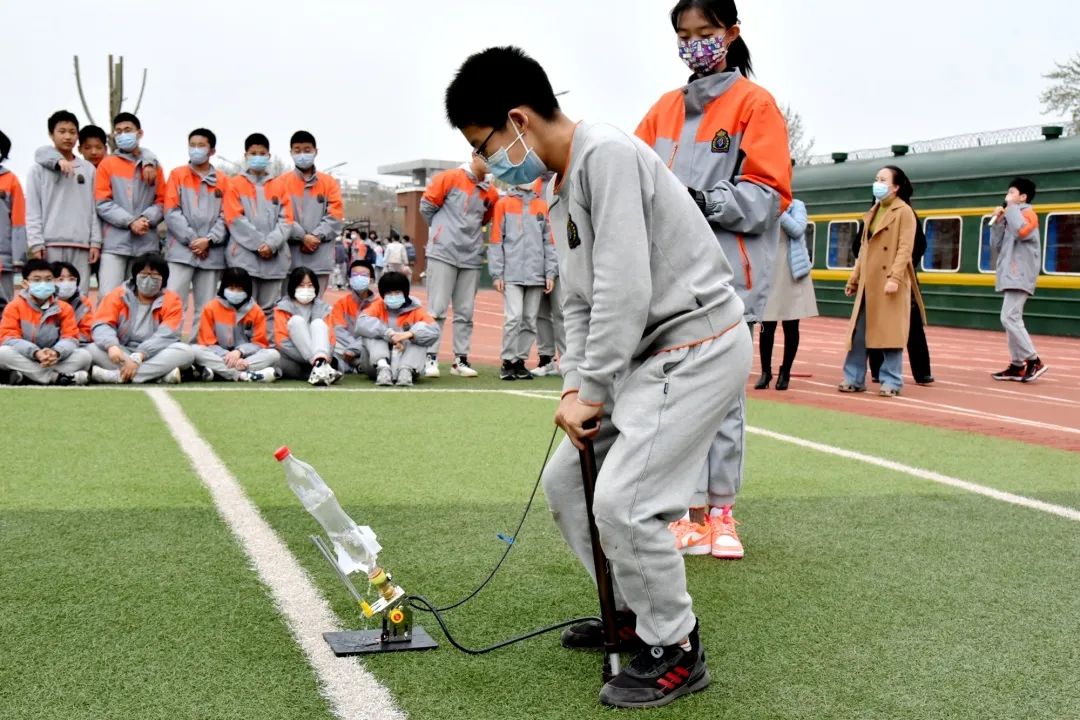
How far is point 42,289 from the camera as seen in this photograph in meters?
10.0

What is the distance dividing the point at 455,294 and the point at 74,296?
3669mm

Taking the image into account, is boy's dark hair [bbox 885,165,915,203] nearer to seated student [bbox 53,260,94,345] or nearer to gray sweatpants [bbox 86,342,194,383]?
gray sweatpants [bbox 86,342,194,383]

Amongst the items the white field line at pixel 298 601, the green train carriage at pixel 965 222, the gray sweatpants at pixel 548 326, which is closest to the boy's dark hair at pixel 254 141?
the gray sweatpants at pixel 548 326

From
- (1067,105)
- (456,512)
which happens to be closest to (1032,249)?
(456,512)

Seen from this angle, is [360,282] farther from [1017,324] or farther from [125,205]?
[1017,324]

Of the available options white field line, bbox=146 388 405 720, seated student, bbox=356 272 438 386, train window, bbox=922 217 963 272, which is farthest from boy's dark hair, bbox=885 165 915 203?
train window, bbox=922 217 963 272

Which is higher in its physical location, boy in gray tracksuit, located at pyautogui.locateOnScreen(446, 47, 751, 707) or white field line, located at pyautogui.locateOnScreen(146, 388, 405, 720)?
boy in gray tracksuit, located at pyautogui.locateOnScreen(446, 47, 751, 707)

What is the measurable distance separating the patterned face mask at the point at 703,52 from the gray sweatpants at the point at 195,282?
301 inches

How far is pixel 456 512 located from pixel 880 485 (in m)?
2.41

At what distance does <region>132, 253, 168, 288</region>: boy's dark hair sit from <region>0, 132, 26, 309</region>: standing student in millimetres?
1194

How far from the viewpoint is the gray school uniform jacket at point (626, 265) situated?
10.1 feet

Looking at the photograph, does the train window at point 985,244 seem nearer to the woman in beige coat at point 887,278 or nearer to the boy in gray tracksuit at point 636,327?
the woman in beige coat at point 887,278

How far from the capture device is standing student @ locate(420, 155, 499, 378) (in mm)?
11805

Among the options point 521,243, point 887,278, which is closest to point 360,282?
point 521,243
